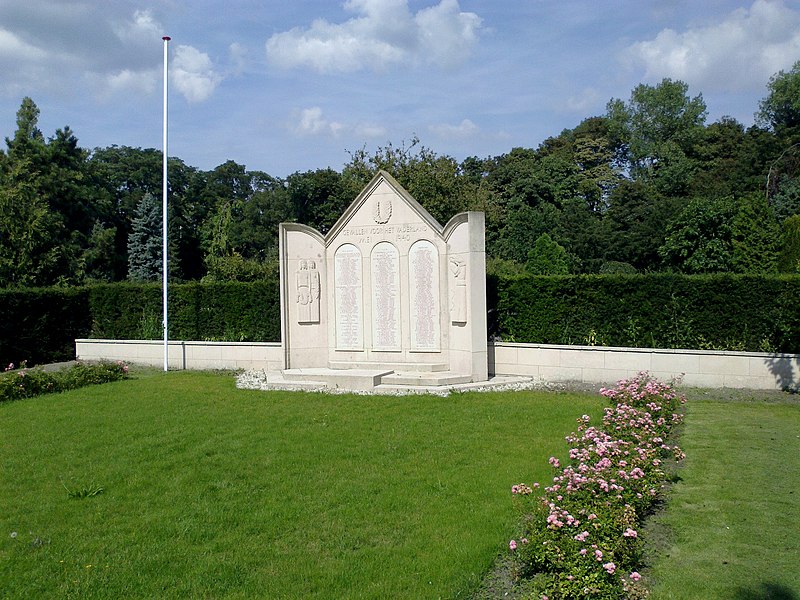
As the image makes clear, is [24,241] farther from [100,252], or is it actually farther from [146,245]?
[146,245]

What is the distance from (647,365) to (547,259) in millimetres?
13497

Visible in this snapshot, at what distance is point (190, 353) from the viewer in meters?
19.1

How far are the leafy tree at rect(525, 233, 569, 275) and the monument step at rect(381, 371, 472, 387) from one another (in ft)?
44.6

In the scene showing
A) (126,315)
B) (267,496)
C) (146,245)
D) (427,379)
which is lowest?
(267,496)

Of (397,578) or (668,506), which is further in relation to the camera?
(668,506)

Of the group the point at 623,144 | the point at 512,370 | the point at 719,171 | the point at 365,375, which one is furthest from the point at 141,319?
the point at 623,144

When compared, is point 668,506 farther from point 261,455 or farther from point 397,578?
point 261,455

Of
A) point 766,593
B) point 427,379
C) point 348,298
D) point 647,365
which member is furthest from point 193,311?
point 766,593

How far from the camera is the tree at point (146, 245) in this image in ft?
139

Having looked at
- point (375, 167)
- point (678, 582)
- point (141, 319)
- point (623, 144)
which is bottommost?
point (678, 582)

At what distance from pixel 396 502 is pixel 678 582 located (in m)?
2.67

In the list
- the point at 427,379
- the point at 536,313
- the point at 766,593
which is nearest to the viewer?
the point at 766,593

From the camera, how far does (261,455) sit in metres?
8.27

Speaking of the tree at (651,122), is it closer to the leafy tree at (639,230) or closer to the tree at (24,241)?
the leafy tree at (639,230)
